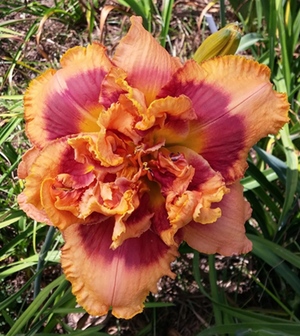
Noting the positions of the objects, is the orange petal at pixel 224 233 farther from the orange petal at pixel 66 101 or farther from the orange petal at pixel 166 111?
the orange petal at pixel 66 101

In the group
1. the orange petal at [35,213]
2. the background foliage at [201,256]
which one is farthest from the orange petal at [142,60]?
the background foliage at [201,256]

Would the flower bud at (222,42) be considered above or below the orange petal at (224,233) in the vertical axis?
above

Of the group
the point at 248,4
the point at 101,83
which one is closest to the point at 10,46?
the point at 248,4

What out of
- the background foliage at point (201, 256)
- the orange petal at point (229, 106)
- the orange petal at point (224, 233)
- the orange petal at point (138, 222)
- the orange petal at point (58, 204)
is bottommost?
the background foliage at point (201, 256)

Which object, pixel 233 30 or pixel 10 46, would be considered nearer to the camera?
pixel 233 30

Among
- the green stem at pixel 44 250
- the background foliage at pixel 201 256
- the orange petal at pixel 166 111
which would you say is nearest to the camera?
the orange petal at pixel 166 111

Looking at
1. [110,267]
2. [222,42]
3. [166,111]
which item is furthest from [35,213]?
[222,42]

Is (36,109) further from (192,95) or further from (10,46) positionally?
(10,46)
